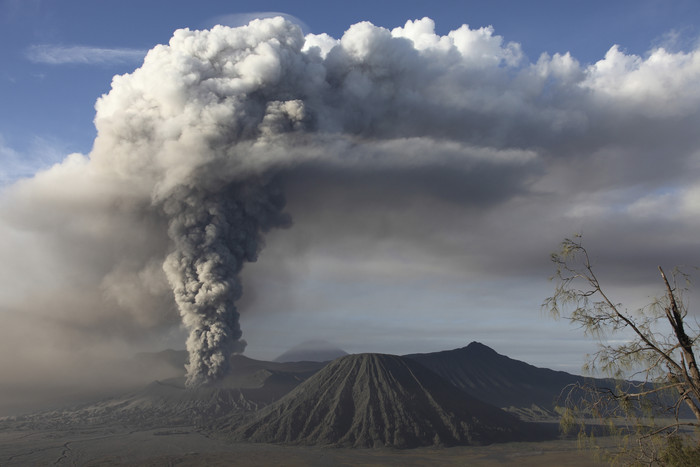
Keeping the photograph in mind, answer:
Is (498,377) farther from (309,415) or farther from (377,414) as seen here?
(309,415)

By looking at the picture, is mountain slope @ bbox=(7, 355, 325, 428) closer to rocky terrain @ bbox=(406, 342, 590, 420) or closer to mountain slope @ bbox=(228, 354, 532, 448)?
mountain slope @ bbox=(228, 354, 532, 448)

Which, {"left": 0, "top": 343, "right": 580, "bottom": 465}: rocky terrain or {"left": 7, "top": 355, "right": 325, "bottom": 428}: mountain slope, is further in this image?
{"left": 7, "top": 355, "right": 325, "bottom": 428}: mountain slope

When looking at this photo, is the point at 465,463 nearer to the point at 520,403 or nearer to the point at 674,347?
the point at 674,347

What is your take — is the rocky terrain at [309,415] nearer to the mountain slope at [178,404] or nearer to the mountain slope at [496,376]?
the mountain slope at [178,404]

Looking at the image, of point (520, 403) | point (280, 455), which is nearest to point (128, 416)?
point (280, 455)

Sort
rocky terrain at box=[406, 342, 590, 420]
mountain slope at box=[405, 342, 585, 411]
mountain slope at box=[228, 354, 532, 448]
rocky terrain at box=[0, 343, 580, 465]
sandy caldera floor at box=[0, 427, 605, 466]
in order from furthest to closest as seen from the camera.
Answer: mountain slope at box=[405, 342, 585, 411] < rocky terrain at box=[406, 342, 590, 420] < rocky terrain at box=[0, 343, 580, 465] < mountain slope at box=[228, 354, 532, 448] < sandy caldera floor at box=[0, 427, 605, 466]

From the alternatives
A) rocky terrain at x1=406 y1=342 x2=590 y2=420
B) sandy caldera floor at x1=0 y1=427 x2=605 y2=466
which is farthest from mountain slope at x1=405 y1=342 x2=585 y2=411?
sandy caldera floor at x1=0 y1=427 x2=605 y2=466

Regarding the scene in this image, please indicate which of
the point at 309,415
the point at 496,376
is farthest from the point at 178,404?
the point at 496,376
